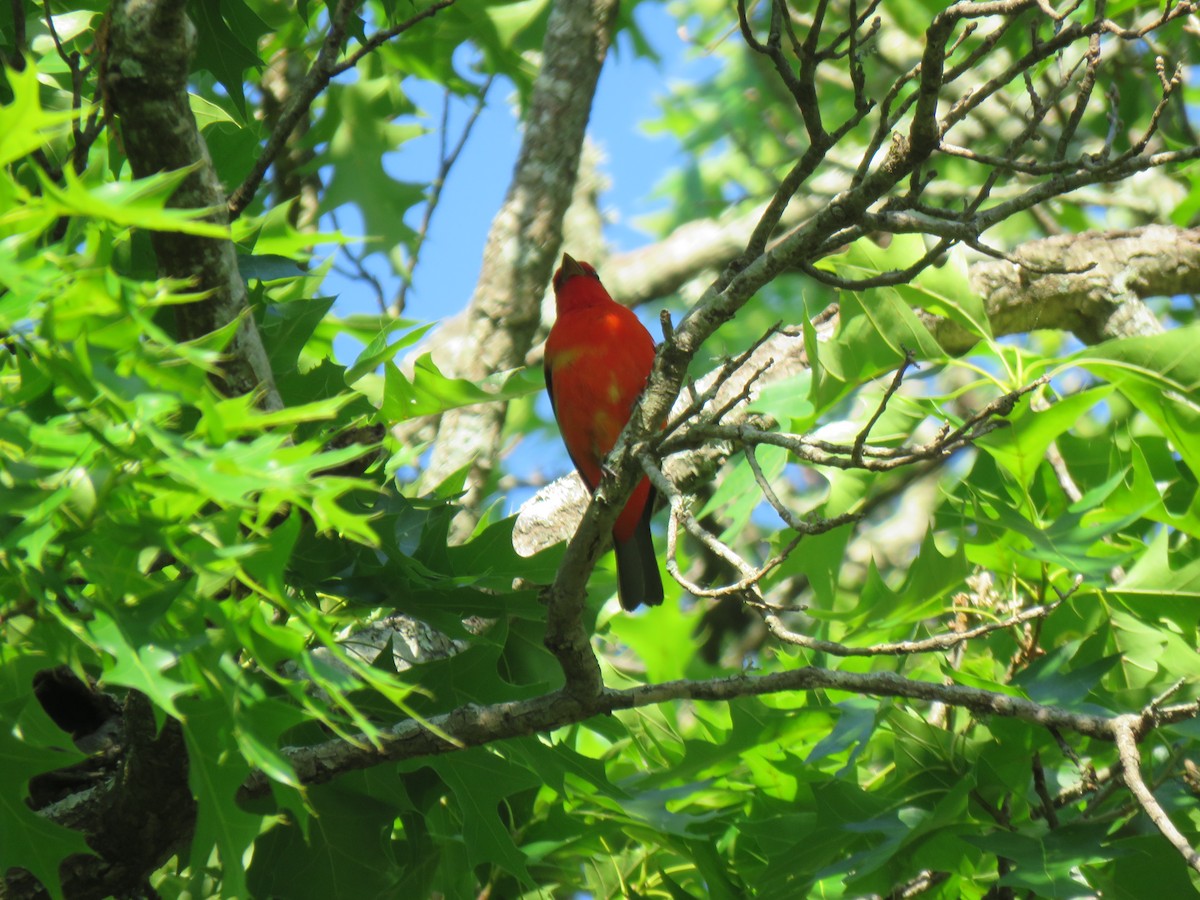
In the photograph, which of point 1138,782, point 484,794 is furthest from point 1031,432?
point 484,794

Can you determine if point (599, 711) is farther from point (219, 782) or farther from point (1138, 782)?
point (1138, 782)

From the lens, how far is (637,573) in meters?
4.51

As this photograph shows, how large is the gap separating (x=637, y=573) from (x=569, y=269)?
217 cm

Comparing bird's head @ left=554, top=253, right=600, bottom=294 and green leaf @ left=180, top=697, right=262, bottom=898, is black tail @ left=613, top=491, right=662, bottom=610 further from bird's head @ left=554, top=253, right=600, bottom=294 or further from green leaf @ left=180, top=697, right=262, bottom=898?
green leaf @ left=180, top=697, right=262, bottom=898

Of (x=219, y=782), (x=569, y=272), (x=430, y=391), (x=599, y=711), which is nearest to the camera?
(x=219, y=782)

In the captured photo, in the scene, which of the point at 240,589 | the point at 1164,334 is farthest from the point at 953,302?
the point at 240,589

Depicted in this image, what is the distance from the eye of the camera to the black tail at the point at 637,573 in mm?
4379

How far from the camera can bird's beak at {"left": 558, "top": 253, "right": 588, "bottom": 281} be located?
6.12 meters

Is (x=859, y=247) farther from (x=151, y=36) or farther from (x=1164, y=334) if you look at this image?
(x=151, y=36)

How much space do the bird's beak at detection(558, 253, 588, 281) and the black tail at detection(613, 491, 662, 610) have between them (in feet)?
5.46

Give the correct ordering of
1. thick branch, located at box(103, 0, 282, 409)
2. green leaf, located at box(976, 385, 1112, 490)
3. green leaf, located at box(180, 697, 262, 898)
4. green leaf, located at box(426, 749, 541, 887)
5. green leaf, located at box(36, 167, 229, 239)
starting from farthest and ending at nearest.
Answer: green leaf, located at box(976, 385, 1112, 490)
green leaf, located at box(426, 749, 541, 887)
thick branch, located at box(103, 0, 282, 409)
green leaf, located at box(180, 697, 262, 898)
green leaf, located at box(36, 167, 229, 239)

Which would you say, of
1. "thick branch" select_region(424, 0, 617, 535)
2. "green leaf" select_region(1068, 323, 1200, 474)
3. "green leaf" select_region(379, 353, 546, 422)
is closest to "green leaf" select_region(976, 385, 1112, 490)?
"green leaf" select_region(1068, 323, 1200, 474)

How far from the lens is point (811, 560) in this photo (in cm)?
371

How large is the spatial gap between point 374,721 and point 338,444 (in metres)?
0.65
